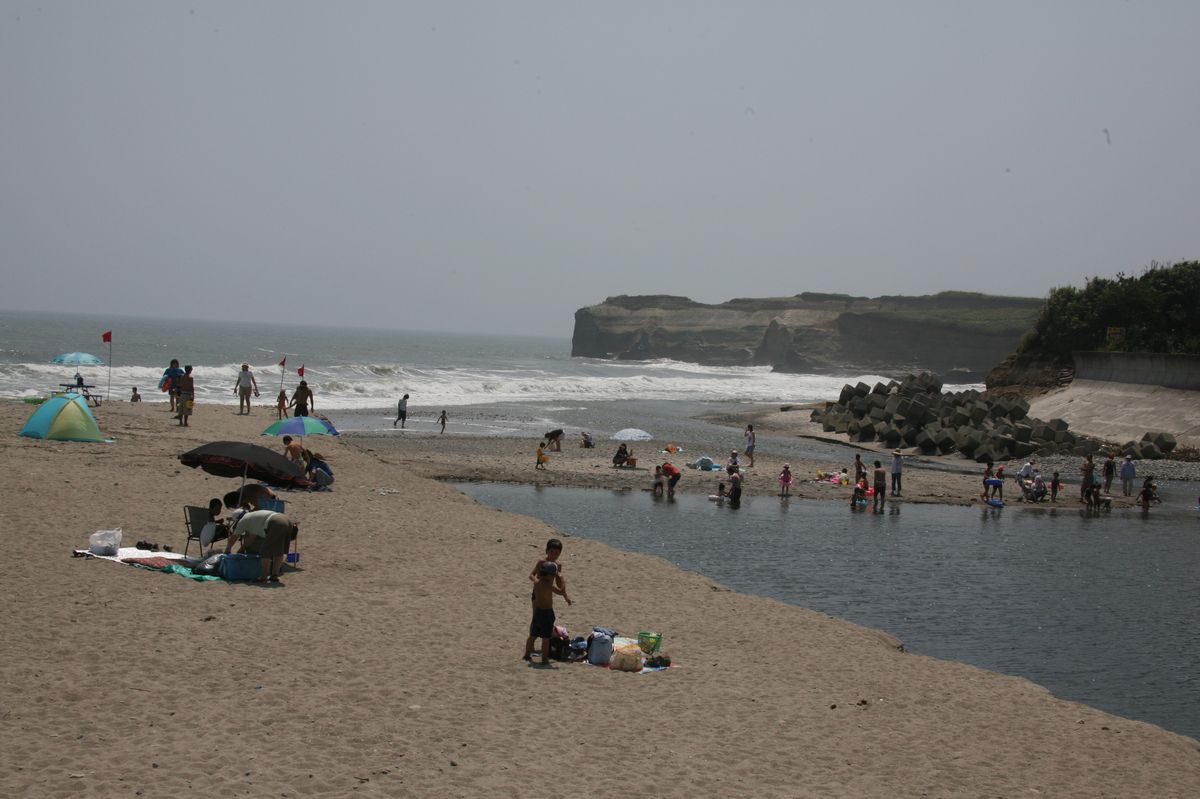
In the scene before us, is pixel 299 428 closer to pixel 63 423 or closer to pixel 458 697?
pixel 63 423

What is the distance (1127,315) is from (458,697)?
183ft

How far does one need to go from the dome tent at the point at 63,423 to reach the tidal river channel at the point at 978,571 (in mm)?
8162

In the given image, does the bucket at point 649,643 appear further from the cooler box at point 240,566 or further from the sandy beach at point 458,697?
the cooler box at point 240,566

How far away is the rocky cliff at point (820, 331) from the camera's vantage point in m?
138

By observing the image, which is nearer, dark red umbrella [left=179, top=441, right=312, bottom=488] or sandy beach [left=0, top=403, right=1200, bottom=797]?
sandy beach [left=0, top=403, right=1200, bottom=797]

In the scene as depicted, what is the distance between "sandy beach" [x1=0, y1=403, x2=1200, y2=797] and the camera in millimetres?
7430

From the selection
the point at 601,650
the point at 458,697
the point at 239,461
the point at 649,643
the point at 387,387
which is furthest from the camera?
the point at 387,387

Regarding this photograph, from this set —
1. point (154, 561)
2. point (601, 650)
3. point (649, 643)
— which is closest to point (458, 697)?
point (601, 650)

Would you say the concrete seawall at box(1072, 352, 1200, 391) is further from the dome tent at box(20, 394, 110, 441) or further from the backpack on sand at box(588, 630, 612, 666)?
the backpack on sand at box(588, 630, 612, 666)

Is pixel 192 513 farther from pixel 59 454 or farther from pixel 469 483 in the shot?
pixel 469 483

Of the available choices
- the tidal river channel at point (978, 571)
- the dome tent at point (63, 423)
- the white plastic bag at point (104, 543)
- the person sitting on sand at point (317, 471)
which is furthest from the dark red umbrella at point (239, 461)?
the dome tent at point (63, 423)

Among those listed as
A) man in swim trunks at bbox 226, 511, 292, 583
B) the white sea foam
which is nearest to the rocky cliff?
the white sea foam

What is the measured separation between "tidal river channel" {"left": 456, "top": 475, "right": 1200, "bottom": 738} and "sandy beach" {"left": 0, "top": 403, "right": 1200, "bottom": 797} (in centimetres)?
140

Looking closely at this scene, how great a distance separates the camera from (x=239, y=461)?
14648 millimetres
